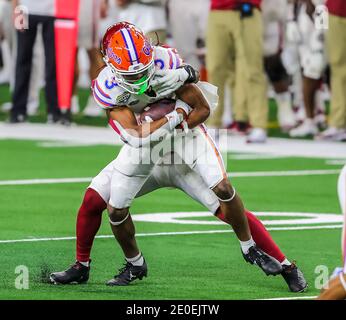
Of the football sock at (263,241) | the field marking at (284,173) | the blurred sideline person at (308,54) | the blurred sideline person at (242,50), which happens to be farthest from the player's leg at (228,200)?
the blurred sideline person at (308,54)

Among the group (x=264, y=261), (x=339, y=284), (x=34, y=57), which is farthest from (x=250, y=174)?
(x=339, y=284)

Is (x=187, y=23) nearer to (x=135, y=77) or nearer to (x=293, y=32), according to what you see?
(x=293, y=32)

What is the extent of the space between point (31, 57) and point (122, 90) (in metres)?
10.1

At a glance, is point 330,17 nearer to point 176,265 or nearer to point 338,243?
point 338,243

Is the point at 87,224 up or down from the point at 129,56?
down

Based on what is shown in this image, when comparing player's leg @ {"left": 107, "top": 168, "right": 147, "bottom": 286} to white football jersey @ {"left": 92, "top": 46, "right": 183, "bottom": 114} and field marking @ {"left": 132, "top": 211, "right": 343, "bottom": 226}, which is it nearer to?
white football jersey @ {"left": 92, "top": 46, "right": 183, "bottom": 114}

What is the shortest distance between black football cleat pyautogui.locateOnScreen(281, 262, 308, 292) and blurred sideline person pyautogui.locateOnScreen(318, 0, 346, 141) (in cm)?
807

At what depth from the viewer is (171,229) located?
11.4 meters

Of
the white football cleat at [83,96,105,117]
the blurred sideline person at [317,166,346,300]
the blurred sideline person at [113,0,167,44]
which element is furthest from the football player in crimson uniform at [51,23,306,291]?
the white football cleat at [83,96,105,117]

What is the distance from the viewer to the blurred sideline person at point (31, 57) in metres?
18.3

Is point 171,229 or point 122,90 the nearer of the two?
point 122,90

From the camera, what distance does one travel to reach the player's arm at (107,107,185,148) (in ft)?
28.9

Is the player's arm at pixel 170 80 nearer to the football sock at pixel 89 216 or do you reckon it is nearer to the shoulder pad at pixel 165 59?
the shoulder pad at pixel 165 59
